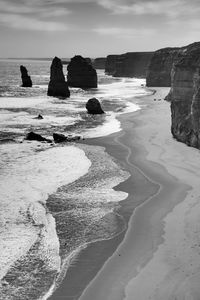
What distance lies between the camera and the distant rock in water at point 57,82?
70.1 m

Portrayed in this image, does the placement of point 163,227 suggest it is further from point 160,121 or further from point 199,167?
point 160,121

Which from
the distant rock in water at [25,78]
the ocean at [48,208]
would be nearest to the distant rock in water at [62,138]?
the ocean at [48,208]

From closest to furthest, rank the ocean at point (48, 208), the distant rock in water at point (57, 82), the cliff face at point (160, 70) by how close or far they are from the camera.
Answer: the ocean at point (48, 208), the distant rock in water at point (57, 82), the cliff face at point (160, 70)

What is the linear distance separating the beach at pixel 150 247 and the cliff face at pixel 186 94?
3.56m

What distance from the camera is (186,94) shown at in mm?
25781

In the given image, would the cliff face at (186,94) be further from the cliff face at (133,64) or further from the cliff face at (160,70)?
the cliff face at (133,64)

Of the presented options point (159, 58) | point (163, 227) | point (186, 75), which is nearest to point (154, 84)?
point (159, 58)

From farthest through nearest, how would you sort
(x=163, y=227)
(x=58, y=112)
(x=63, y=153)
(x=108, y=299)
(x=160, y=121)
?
(x=58, y=112) → (x=160, y=121) → (x=63, y=153) → (x=163, y=227) → (x=108, y=299)

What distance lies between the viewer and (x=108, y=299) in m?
8.81

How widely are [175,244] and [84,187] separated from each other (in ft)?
21.9

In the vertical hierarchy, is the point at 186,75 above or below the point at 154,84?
above

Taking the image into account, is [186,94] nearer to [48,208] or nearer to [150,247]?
[48,208]

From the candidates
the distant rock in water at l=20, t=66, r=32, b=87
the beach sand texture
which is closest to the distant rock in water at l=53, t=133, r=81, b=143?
the beach sand texture

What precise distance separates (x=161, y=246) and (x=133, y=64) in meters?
160
